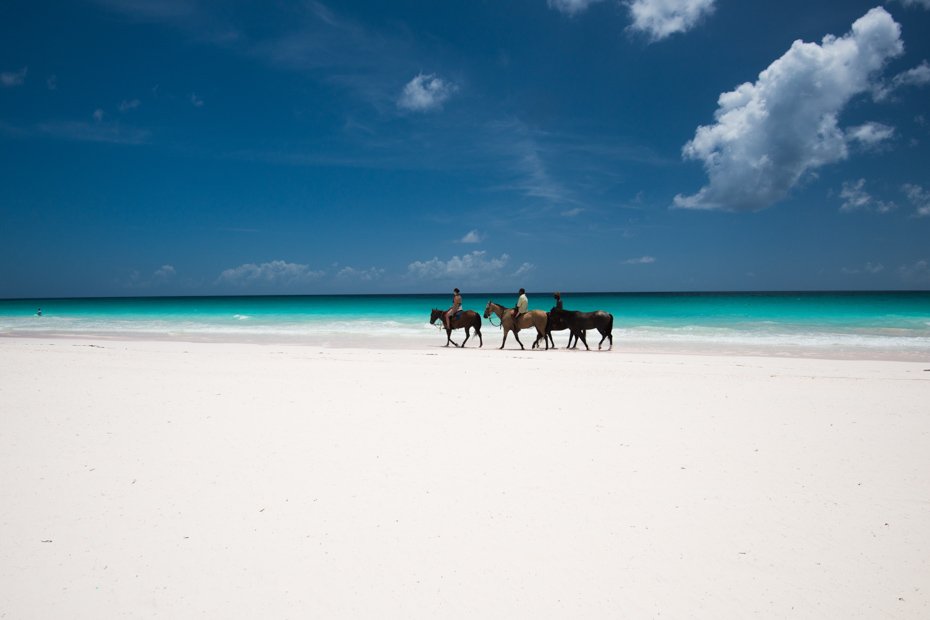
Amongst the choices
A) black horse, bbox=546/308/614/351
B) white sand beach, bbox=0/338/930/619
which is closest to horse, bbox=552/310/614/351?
black horse, bbox=546/308/614/351

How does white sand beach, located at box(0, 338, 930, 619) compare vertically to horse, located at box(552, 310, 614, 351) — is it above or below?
below

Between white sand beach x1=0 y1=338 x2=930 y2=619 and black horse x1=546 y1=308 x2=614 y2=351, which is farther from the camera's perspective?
black horse x1=546 y1=308 x2=614 y2=351

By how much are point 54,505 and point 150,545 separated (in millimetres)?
1229

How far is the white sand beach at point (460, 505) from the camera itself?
116 inches

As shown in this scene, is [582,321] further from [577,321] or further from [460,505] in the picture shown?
[460,505]

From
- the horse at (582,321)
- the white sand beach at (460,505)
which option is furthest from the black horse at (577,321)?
the white sand beach at (460,505)

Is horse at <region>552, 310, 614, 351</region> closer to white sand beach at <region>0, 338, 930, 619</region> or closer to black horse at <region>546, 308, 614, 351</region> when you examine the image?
black horse at <region>546, 308, 614, 351</region>

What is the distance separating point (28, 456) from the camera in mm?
5004

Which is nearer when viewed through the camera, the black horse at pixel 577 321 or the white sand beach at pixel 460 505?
the white sand beach at pixel 460 505

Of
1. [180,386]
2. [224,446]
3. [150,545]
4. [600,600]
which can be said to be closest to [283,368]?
[180,386]

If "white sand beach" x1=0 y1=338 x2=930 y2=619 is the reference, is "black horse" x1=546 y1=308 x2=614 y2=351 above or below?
above

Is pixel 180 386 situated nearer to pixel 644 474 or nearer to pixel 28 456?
pixel 28 456

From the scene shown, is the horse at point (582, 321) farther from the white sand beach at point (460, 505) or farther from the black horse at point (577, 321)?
the white sand beach at point (460, 505)

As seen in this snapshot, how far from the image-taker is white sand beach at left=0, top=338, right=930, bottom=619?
2.94 m
